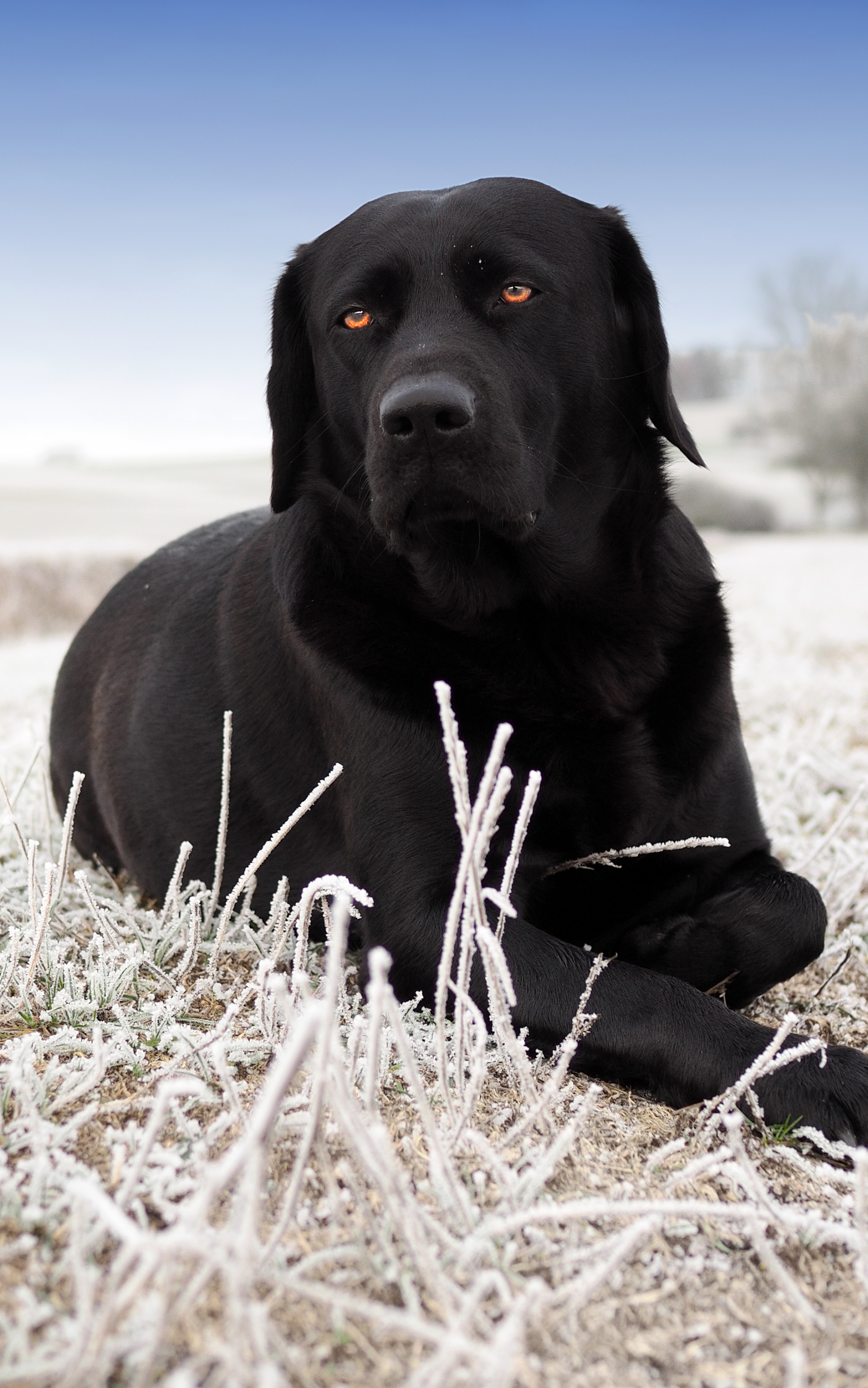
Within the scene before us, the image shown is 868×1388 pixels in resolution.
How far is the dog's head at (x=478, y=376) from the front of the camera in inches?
91.1

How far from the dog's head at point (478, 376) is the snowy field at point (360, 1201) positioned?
2.73 ft

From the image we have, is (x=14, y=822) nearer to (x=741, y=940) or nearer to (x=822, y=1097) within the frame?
(x=741, y=940)

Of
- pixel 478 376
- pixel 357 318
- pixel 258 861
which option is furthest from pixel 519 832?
pixel 357 318

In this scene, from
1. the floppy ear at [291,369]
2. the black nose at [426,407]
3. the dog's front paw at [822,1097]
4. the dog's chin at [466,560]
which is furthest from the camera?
the floppy ear at [291,369]

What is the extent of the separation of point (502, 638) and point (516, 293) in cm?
78

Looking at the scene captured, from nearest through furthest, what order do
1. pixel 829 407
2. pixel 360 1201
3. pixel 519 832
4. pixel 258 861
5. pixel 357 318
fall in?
pixel 360 1201 → pixel 519 832 → pixel 258 861 → pixel 357 318 → pixel 829 407

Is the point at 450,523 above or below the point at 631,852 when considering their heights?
above

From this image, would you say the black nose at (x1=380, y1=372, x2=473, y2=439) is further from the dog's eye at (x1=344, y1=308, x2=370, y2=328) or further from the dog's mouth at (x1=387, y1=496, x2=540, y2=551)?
the dog's eye at (x1=344, y1=308, x2=370, y2=328)

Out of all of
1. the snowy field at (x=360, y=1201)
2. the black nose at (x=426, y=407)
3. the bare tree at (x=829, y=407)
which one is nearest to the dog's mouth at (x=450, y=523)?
the black nose at (x=426, y=407)

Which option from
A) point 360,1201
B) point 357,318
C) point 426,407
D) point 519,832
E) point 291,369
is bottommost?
point 360,1201

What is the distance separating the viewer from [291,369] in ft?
9.82

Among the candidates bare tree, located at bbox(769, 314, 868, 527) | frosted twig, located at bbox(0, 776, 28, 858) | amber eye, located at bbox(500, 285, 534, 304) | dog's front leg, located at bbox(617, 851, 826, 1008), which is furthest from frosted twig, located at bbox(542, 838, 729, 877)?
bare tree, located at bbox(769, 314, 868, 527)

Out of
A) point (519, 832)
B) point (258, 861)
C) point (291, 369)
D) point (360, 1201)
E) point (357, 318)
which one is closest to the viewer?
point (360, 1201)

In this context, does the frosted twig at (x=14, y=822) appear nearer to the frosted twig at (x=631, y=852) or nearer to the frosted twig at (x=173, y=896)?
Answer: the frosted twig at (x=173, y=896)
